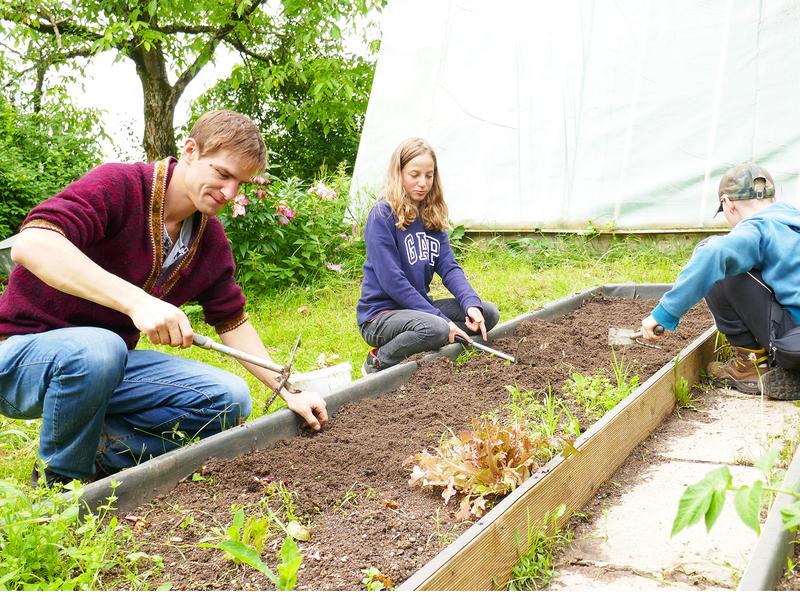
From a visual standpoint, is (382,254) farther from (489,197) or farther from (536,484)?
(489,197)

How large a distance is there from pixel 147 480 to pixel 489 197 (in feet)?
18.0

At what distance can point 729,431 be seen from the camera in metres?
3.12

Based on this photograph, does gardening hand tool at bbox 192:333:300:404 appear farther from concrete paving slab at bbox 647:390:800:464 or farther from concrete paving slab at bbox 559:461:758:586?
concrete paving slab at bbox 647:390:800:464

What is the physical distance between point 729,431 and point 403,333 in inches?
59.6

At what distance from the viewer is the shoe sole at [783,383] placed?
3.41m

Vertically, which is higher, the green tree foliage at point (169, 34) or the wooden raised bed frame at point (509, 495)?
the green tree foliage at point (169, 34)

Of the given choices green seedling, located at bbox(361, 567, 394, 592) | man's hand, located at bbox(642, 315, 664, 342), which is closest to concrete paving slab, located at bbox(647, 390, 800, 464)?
man's hand, located at bbox(642, 315, 664, 342)

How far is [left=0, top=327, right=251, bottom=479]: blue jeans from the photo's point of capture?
2.40 metres

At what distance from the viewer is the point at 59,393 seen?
7.84 ft

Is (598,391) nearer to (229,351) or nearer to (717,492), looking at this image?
(229,351)

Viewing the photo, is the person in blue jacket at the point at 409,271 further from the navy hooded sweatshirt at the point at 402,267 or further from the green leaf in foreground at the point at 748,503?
the green leaf in foreground at the point at 748,503

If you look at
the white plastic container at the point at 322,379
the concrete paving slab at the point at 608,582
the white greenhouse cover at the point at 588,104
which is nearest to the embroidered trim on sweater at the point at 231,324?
the white plastic container at the point at 322,379

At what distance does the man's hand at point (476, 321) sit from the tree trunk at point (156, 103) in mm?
6776

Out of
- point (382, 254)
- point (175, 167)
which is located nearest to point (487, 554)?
point (175, 167)
